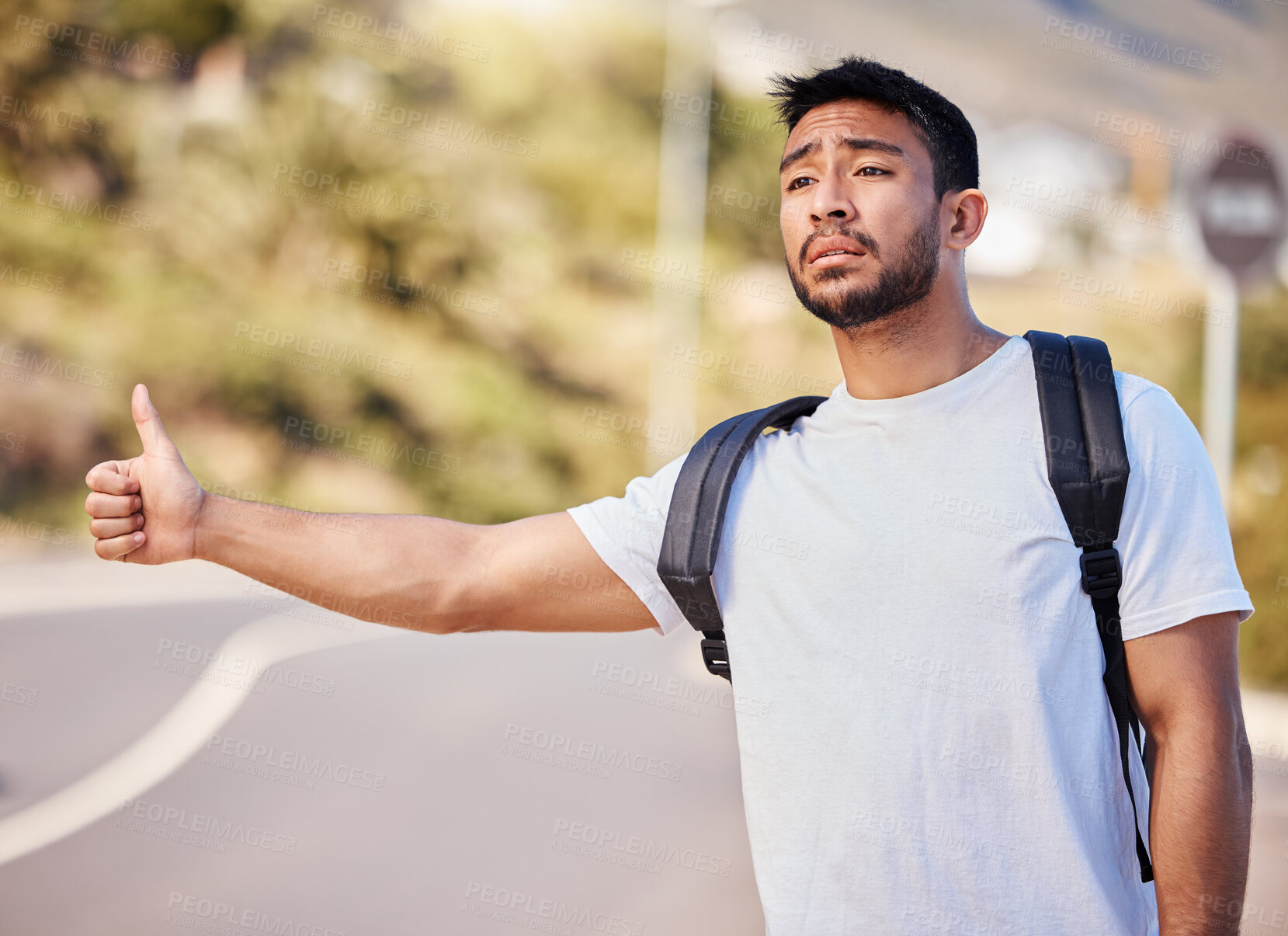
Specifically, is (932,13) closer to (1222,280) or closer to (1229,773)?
(1222,280)

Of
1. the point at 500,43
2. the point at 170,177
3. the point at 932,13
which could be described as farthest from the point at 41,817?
the point at 932,13

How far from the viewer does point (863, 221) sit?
6.20 feet

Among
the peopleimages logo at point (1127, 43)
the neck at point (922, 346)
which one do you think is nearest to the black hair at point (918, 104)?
the neck at point (922, 346)

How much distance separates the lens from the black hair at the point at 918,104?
6.41ft

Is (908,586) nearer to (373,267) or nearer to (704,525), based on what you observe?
(704,525)

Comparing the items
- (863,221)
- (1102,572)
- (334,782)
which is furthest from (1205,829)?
(334,782)

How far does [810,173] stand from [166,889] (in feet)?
12.1

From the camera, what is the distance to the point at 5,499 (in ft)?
43.4

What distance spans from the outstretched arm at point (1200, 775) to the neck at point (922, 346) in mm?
526

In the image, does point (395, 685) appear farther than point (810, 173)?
Yes

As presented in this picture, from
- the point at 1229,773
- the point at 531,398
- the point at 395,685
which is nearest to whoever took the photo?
the point at 1229,773

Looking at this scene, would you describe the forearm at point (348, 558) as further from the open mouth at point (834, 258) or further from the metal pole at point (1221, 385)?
the metal pole at point (1221, 385)

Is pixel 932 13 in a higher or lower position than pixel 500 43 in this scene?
higher

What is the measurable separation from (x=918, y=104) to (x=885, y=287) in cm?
35
